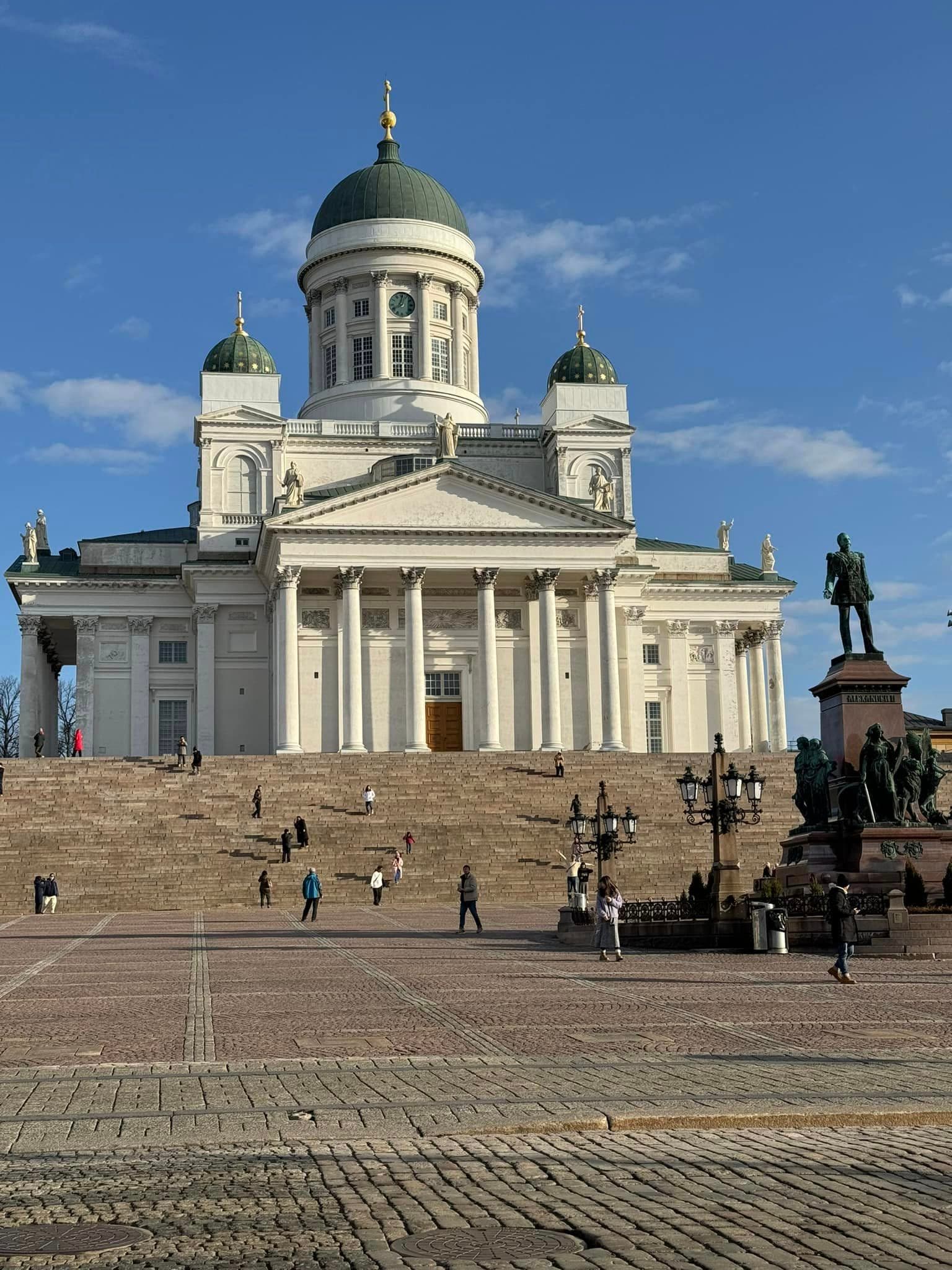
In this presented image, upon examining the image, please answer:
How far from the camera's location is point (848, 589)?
28422 millimetres

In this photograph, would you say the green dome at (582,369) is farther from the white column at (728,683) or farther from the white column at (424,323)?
the white column at (728,683)

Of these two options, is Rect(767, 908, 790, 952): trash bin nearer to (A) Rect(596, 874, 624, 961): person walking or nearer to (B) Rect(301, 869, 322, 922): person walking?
(A) Rect(596, 874, 624, 961): person walking

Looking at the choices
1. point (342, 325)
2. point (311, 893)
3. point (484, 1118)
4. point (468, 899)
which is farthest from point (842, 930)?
point (342, 325)

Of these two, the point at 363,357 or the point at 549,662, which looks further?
the point at 363,357

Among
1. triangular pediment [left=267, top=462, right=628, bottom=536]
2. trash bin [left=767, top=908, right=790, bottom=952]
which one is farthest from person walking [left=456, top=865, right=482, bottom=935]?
triangular pediment [left=267, top=462, right=628, bottom=536]

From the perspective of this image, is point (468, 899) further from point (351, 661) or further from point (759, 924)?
point (351, 661)

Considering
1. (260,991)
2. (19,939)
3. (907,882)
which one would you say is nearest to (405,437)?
(19,939)

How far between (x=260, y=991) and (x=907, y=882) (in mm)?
11382

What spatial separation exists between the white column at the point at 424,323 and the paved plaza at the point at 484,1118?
6213 cm

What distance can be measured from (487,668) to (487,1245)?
5815cm

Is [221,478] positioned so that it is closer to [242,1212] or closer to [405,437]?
[405,437]

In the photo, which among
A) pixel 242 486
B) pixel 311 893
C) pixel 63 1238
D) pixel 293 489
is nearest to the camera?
pixel 63 1238

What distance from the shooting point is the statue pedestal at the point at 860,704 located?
26516mm

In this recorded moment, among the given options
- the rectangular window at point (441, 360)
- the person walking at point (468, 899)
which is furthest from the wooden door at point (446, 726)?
the person walking at point (468, 899)
